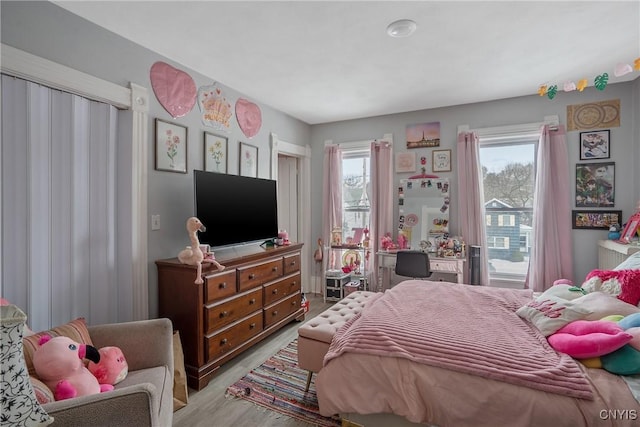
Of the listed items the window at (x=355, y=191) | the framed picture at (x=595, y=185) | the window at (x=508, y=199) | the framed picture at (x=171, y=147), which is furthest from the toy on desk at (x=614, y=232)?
the framed picture at (x=171, y=147)

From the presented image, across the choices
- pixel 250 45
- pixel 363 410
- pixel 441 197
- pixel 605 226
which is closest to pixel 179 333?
pixel 363 410

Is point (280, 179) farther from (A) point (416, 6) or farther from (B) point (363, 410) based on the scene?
(B) point (363, 410)

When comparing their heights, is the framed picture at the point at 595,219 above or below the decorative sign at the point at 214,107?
below

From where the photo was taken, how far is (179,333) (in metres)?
2.28

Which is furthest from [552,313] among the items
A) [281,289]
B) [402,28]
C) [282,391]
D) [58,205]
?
[58,205]

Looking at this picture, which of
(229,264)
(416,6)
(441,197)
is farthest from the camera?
(441,197)

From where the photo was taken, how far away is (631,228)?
282 cm

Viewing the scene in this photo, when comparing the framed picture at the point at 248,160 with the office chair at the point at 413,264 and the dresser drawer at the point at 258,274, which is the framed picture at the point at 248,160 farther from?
the office chair at the point at 413,264

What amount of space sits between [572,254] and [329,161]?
10.4 ft

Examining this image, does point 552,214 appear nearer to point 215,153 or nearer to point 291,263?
point 291,263

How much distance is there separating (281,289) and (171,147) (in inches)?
68.0

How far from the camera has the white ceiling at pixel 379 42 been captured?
1.94m

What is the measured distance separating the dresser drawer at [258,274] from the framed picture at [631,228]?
3.33m

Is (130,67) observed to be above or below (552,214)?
above
